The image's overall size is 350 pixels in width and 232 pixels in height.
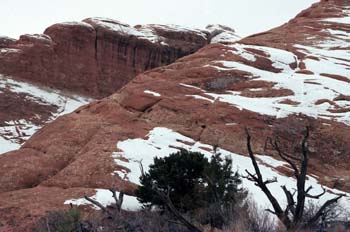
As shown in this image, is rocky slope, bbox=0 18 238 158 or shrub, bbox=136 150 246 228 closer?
shrub, bbox=136 150 246 228

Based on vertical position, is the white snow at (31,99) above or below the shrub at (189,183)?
below

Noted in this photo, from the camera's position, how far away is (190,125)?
22422mm

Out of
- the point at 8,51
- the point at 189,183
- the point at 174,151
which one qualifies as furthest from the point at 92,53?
the point at 189,183

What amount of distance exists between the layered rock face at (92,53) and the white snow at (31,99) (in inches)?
90.0

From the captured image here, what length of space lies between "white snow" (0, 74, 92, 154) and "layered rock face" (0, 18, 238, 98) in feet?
7.50

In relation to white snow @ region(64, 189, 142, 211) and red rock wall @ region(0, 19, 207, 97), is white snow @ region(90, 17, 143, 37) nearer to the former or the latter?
red rock wall @ region(0, 19, 207, 97)

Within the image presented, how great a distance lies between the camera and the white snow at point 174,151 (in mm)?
17359

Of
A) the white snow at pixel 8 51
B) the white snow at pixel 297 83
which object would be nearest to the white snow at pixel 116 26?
the white snow at pixel 8 51

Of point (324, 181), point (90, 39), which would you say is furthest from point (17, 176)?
point (90, 39)

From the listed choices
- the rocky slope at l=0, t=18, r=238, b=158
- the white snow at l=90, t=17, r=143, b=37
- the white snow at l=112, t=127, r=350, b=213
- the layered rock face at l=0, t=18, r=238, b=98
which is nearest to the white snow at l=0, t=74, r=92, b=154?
the rocky slope at l=0, t=18, r=238, b=158

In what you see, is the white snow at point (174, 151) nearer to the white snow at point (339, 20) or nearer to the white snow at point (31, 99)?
the white snow at point (31, 99)

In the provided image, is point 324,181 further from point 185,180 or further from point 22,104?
point 22,104

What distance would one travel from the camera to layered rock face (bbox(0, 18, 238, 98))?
55.9 meters

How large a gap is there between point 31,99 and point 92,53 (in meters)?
13.8
